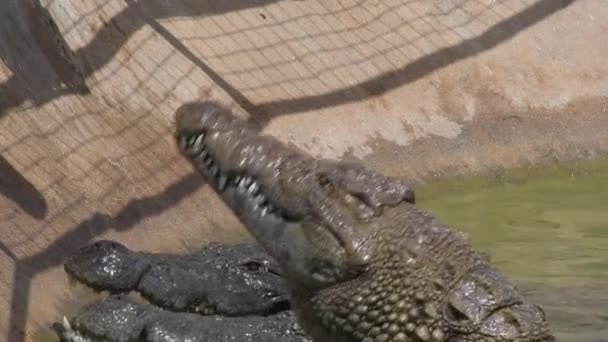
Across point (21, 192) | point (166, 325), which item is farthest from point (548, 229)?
point (166, 325)

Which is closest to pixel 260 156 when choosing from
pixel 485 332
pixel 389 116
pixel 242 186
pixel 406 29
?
pixel 242 186

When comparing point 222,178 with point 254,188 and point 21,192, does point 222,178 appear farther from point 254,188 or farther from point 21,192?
point 21,192

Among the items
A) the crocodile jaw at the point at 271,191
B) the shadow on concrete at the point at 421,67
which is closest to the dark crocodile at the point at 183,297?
the crocodile jaw at the point at 271,191

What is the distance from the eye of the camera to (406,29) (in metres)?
11.5

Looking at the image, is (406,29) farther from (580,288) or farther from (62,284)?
(62,284)

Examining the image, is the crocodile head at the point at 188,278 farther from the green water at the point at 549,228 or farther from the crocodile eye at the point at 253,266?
the green water at the point at 549,228

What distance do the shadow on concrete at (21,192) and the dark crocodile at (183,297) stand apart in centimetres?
185

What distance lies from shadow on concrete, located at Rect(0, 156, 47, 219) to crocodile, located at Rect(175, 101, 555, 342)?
3.81m

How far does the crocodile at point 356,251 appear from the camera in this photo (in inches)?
162

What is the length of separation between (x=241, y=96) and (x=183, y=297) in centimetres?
418

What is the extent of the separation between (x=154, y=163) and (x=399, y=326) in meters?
5.09

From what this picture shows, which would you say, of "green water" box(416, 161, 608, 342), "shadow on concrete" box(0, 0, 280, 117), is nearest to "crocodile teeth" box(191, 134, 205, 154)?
"green water" box(416, 161, 608, 342)

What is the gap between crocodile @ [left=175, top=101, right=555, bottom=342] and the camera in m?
4.12

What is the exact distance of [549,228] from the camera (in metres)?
9.72
